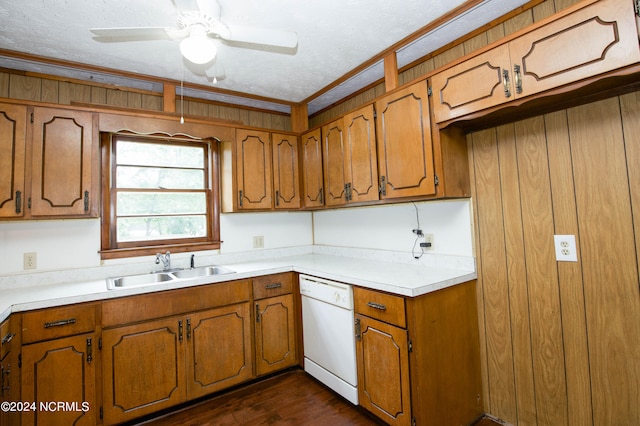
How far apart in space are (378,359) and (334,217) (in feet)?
5.38

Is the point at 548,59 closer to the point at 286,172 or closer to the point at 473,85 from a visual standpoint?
the point at 473,85

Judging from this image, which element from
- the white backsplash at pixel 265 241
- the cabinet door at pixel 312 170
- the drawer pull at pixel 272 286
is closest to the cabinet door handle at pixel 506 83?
the white backsplash at pixel 265 241

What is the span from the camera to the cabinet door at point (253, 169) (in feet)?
9.21

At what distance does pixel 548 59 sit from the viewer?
143cm

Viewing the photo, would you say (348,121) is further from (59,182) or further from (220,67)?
(59,182)

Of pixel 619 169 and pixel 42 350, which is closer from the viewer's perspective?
pixel 619 169

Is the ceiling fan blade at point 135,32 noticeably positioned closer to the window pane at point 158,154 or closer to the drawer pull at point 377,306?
the window pane at point 158,154

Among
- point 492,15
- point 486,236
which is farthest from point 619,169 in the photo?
point 492,15

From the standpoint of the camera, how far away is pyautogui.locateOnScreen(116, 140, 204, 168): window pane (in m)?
2.63

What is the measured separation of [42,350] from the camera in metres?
1.75

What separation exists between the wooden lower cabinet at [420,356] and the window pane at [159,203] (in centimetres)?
178

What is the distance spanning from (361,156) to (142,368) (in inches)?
83.6

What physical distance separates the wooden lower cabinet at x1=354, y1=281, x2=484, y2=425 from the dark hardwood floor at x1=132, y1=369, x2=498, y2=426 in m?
0.21

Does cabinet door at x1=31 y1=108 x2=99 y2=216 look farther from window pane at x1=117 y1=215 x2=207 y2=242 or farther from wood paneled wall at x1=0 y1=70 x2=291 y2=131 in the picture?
window pane at x1=117 y1=215 x2=207 y2=242
